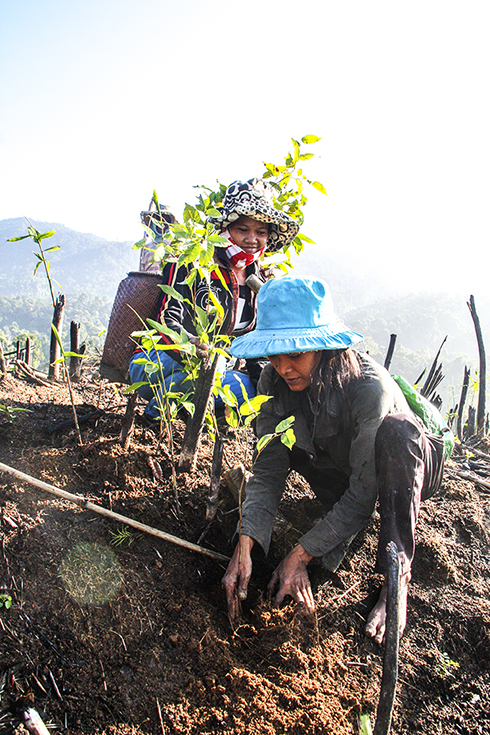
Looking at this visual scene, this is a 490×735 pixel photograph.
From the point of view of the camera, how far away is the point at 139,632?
130 centimetres

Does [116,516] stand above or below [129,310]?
below

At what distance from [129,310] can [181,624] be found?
1627 millimetres

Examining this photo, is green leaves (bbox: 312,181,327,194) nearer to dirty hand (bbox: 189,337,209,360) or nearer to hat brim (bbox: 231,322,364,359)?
hat brim (bbox: 231,322,364,359)

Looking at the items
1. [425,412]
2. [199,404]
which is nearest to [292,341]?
[199,404]

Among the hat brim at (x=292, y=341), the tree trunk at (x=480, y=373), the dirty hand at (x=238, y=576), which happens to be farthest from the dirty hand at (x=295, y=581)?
the tree trunk at (x=480, y=373)

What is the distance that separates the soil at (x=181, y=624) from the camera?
44.3 inches

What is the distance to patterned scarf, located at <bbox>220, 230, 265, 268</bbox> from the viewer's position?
2.24 metres

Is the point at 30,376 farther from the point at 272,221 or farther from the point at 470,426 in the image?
the point at 470,426

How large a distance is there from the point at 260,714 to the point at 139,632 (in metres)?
0.45

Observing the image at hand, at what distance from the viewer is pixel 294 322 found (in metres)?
1.48

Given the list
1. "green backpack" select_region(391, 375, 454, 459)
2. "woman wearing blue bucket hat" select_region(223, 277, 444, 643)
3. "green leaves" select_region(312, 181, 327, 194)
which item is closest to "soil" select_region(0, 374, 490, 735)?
"woman wearing blue bucket hat" select_region(223, 277, 444, 643)

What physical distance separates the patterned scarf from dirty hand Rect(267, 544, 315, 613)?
1529 mm

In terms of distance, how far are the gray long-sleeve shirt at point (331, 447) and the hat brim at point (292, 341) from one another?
0.74 feet

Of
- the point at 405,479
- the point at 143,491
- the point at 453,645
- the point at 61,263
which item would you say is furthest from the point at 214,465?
the point at 61,263
